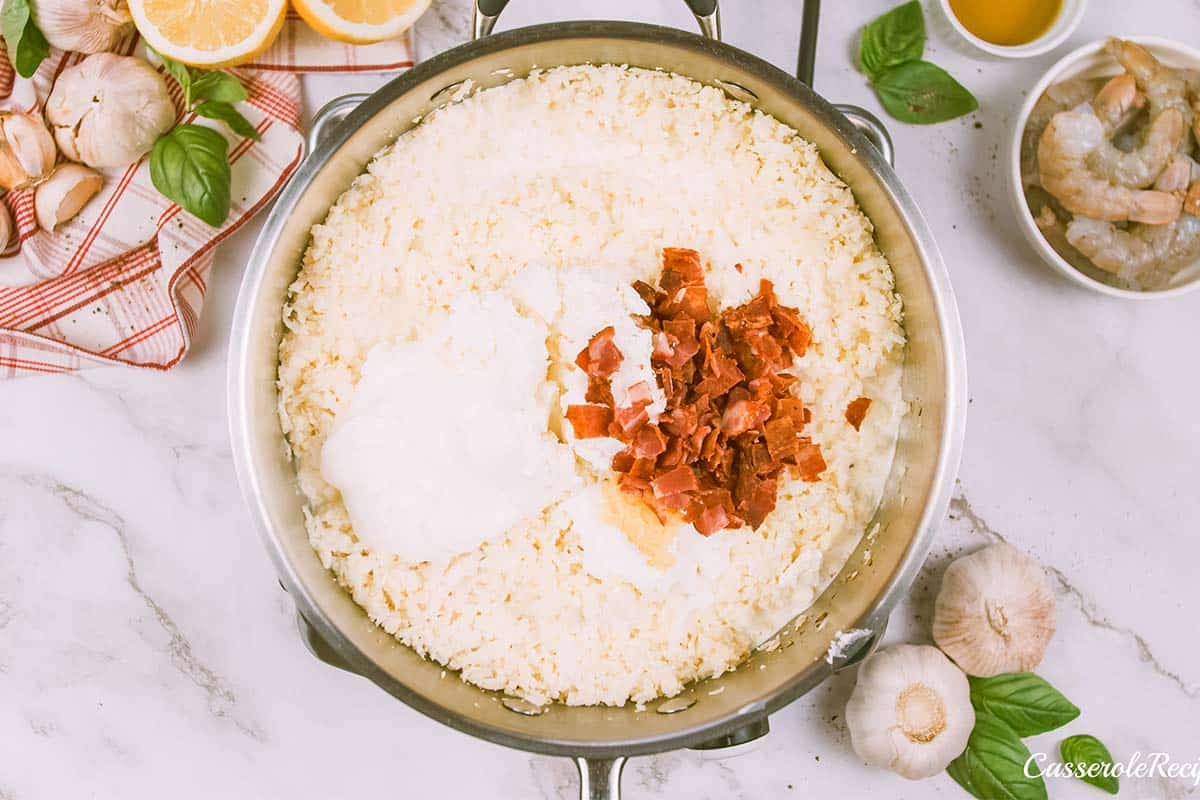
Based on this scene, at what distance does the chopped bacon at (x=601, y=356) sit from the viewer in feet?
4.83

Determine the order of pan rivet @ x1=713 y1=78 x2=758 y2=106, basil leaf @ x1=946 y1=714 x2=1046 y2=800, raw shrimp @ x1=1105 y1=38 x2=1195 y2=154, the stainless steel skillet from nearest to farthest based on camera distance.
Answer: the stainless steel skillet → pan rivet @ x1=713 y1=78 x2=758 y2=106 → raw shrimp @ x1=1105 y1=38 x2=1195 y2=154 → basil leaf @ x1=946 y1=714 x2=1046 y2=800

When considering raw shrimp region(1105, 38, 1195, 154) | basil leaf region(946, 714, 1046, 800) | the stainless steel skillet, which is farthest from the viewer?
basil leaf region(946, 714, 1046, 800)

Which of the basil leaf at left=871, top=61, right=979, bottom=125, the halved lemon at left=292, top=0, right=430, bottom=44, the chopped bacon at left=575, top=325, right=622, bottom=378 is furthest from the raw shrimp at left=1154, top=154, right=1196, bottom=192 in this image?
the halved lemon at left=292, top=0, right=430, bottom=44

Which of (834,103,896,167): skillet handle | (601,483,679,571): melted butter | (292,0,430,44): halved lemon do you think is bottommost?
(601,483,679,571): melted butter

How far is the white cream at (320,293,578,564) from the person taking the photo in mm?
1477

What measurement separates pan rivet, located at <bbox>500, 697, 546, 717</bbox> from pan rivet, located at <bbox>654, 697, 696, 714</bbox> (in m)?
0.21

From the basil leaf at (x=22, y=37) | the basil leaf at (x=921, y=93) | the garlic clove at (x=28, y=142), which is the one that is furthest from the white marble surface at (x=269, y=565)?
the basil leaf at (x=22, y=37)

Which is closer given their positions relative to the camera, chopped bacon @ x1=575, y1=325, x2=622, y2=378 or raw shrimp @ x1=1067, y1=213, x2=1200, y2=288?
chopped bacon @ x1=575, y1=325, x2=622, y2=378

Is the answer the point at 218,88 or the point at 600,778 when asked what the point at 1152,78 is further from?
the point at 218,88

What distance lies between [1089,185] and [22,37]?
1.95 meters

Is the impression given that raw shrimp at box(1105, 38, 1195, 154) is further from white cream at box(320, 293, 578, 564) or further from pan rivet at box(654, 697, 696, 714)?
pan rivet at box(654, 697, 696, 714)

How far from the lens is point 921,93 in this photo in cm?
174

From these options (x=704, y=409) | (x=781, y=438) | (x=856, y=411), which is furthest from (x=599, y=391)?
(x=856, y=411)

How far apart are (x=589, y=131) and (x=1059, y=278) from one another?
39.4 inches
